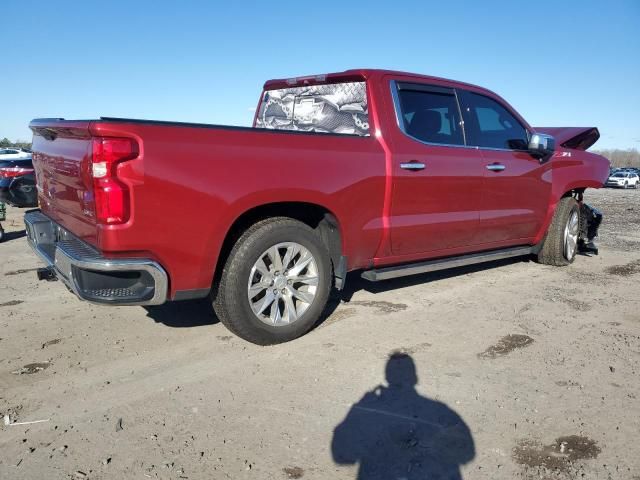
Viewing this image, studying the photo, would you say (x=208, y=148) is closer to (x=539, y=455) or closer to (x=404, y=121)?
(x=404, y=121)

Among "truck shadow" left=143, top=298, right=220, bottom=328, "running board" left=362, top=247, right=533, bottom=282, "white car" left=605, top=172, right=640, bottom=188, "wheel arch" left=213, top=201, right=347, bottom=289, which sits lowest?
"white car" left=605, top=172, right=640, bottom=188

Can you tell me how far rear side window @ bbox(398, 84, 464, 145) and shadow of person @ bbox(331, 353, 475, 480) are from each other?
2279mm

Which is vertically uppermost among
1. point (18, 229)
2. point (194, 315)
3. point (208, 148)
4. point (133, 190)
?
point (208, 148)

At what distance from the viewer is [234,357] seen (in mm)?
3553

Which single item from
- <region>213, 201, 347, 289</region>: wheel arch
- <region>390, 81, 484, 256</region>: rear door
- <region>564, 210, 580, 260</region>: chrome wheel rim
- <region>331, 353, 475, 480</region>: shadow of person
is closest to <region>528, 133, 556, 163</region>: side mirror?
<region>390, 81, 484, 256</region>: rear door

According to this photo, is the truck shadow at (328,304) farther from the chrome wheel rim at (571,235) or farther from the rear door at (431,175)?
the chrome wheel rim at (571,235)

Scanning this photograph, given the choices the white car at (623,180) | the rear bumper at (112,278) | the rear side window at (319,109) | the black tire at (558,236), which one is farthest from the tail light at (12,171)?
the white car at (623,180)

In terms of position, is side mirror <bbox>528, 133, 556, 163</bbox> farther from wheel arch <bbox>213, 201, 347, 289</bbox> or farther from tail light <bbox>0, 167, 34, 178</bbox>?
tail light <bbox>0, 167, 34, 178</bbox>

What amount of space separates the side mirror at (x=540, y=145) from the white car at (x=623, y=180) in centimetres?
3804

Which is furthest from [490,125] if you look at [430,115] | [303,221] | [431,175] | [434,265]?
[303,221]

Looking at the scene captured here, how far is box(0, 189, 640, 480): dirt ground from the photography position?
240 cm

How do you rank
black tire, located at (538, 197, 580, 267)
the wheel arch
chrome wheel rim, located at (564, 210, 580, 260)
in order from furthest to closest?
chrome wheel rim, located at (564, 210, 580, 260)
black tire, located at (538, 197, 580, 267)
the wheel arch

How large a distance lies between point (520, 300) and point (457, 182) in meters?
1.27

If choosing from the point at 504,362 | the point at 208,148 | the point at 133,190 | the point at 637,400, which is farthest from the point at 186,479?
the point at 637,400
